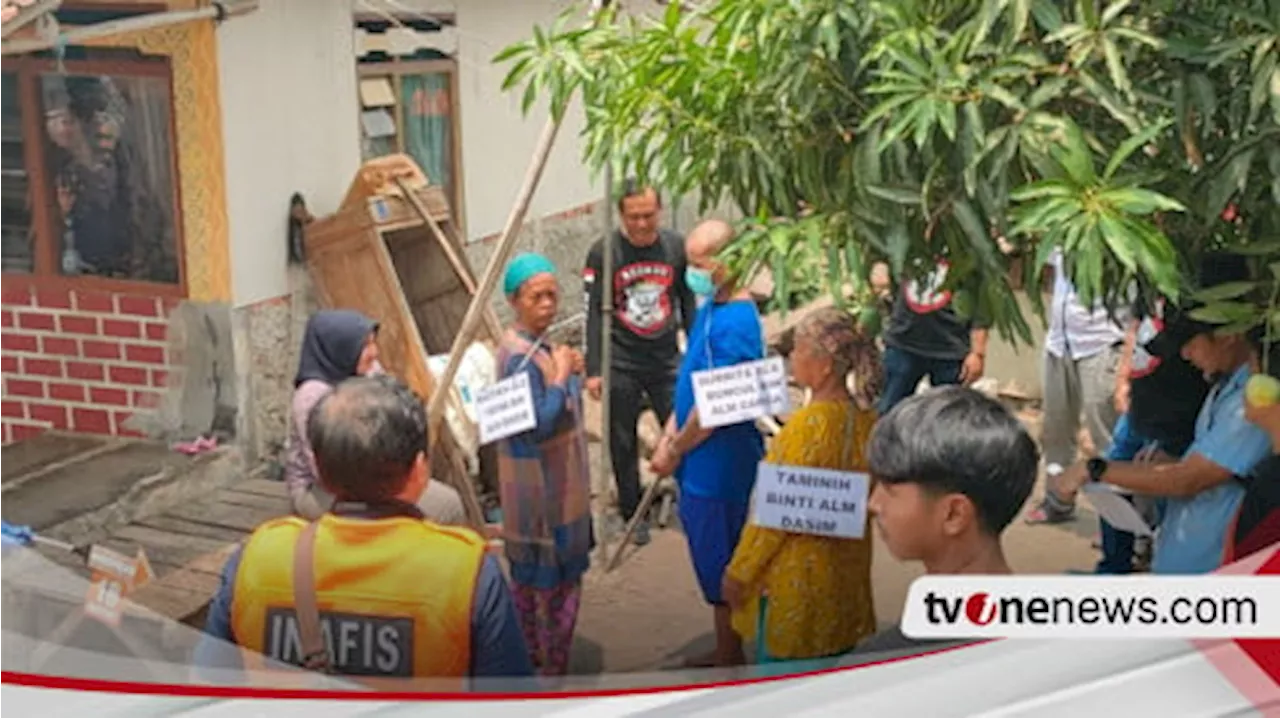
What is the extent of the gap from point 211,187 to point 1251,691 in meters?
1.61

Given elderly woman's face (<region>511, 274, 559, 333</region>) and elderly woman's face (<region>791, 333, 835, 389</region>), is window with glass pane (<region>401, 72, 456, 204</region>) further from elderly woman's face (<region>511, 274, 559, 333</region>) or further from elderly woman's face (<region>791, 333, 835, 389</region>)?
elderly woman's face (<region>791, 333, 835, 389</region>)

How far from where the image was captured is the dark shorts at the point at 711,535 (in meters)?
2.25

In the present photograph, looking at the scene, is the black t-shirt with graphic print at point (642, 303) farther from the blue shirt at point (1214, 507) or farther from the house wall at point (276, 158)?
the blue shirt at point (1214, 507)

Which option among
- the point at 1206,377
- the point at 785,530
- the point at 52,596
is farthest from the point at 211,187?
the point at 1206,377

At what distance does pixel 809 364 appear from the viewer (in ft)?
7.31

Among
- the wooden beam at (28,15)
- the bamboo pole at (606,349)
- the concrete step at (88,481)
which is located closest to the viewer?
the wooden beam at (28,15)

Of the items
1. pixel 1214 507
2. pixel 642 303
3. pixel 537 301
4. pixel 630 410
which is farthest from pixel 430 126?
pixel 1214 507

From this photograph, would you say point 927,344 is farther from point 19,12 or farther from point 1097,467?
point 19,12

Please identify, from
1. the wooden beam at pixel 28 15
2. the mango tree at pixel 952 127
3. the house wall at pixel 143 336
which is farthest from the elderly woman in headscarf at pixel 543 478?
the wooden beam at pixel 28 15

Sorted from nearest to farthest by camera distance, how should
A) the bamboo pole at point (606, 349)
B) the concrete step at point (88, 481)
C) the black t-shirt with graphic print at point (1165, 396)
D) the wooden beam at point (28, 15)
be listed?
1. the wooden beam at point (28, 15)
2. the concrete step at point (88, 481)
3. the bamboo pole at point (606, 349)
4. the black t-shirt with graphic print at point (1165, 396)

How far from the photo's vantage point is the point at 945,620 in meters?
2.22

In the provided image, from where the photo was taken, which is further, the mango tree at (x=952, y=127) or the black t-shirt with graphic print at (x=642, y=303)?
the black t-shirt with graphic print at (x=642, y=303)

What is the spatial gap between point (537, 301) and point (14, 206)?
0.65 m

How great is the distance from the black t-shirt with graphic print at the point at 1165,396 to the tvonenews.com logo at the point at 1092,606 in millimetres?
206
